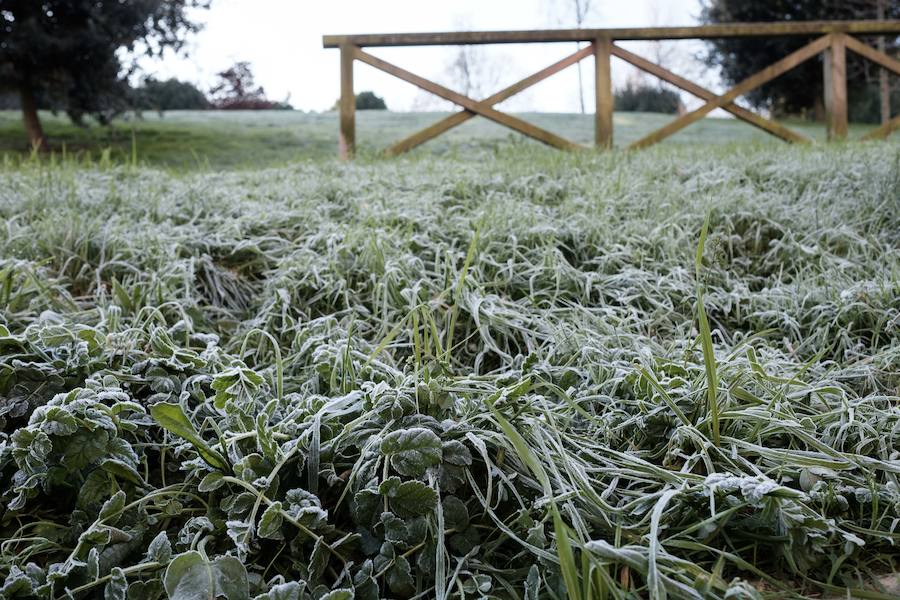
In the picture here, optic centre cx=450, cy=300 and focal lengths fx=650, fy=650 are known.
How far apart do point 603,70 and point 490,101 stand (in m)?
0.95

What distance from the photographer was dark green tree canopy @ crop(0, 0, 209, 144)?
25.5 ft

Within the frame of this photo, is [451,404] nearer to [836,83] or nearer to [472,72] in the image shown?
[836,83]

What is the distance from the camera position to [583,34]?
199 inches

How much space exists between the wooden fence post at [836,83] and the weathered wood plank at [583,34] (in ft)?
0.44

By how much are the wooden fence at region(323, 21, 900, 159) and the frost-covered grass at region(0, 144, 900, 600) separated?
103 inches

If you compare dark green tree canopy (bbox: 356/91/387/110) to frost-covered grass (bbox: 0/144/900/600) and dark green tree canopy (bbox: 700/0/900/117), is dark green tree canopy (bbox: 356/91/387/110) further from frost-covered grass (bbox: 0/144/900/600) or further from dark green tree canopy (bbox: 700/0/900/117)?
frost-covered grass (bbox: 0/144/900/600)

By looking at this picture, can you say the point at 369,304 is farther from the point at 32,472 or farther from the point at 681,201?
the point at 681,201

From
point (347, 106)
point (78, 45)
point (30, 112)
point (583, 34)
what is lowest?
point (347, 106)

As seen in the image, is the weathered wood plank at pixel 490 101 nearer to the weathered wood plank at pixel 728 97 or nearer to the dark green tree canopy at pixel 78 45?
the weathered wood plank at pixel 728 97

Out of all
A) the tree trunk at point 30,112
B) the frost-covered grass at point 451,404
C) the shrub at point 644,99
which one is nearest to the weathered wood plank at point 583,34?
the frost-covered grass at point 451,404

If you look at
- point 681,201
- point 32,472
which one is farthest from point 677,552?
point 681,201

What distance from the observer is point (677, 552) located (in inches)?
39.1

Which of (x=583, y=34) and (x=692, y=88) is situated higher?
(x=583, y=34)

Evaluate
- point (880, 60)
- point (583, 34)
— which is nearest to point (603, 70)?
point (583, 34)
